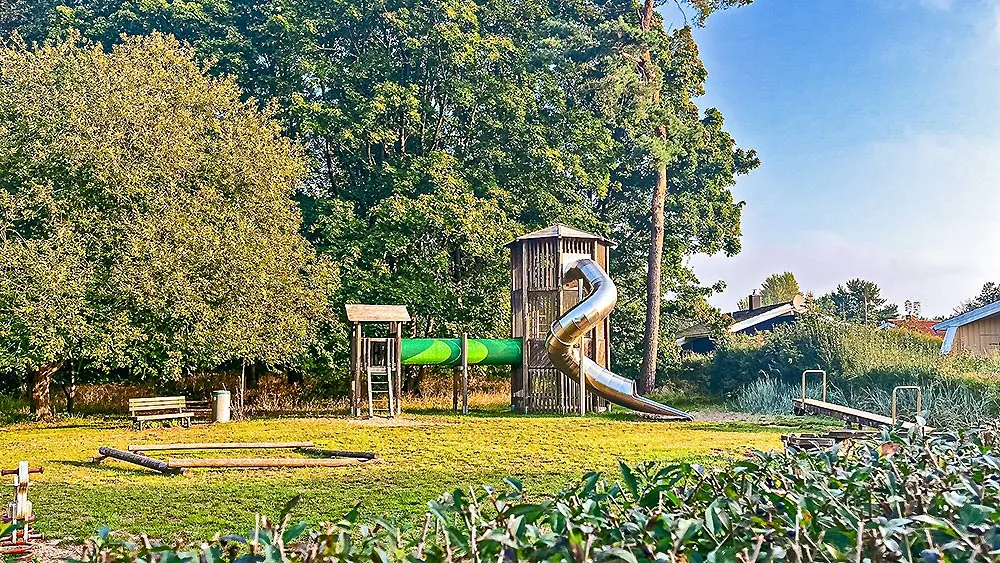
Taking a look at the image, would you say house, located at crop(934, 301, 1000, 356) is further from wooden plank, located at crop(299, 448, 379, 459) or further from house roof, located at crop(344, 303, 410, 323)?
wooden plank, located at crop(299, 448, 379, 459)

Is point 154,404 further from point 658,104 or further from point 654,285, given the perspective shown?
point 658,104

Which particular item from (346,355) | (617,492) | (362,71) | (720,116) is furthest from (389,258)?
(617,492)

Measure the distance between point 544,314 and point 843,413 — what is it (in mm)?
6999

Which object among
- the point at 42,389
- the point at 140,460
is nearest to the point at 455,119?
the point at 42,389

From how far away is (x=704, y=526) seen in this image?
6.68 ft

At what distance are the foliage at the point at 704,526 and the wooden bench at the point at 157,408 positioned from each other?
15.0 meters

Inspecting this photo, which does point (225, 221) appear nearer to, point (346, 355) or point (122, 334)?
point (122, 334)

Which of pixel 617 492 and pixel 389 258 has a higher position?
pixel 389 258

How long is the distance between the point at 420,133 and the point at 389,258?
3.38m

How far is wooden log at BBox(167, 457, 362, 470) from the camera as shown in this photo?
10.1m

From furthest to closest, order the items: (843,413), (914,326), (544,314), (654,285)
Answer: (914,326), (654,285), (544,314), (843,413)

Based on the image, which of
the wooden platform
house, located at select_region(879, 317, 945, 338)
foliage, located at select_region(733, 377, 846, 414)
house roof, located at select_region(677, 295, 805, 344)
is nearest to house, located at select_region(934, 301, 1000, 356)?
house, located at select_region(879, 317, 945, 338)

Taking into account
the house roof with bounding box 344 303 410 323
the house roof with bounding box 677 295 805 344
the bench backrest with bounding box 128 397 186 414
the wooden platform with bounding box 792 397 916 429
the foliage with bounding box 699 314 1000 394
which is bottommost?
the wooden platform with bounding box 792 397 916 429

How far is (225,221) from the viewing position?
58.5 feet
